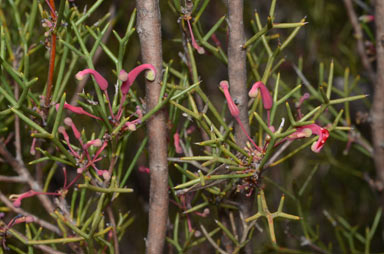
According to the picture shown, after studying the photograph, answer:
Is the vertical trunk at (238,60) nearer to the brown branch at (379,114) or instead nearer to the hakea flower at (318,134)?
the hakea flower at (318,134)

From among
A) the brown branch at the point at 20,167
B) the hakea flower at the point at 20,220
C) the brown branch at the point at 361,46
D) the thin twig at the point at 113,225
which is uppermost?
the brown branch at the point at 361,46

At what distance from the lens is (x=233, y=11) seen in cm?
53

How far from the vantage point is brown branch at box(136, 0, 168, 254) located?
19.6 inches

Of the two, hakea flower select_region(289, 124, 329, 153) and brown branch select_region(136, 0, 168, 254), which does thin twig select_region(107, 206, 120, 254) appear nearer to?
brown branch select_region(136, 0, 168, 254)

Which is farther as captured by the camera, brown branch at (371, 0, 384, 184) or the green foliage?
brown branch at (371, 0, 384, 184)

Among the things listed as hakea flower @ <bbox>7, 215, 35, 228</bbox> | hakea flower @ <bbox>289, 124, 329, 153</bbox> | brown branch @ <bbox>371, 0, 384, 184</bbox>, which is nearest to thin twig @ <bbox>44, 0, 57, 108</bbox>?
hakea flower @ <bbox>7, 215, 35, 228</bbox>

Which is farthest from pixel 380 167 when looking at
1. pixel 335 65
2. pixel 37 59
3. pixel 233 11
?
pixel 37 59

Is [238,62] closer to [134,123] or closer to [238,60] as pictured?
[238,60]

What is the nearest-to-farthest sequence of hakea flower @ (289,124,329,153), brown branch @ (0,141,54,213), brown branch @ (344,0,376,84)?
1. hakea flower @ (289,124,329,153)
2. brown branch @ (0,141,54,213)
3. brown branch @ (344,0,376,84)

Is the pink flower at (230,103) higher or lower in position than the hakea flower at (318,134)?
higher

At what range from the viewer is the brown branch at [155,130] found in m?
0.50

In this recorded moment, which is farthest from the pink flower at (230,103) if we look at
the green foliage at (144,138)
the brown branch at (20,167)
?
the brown branch at (20,167)

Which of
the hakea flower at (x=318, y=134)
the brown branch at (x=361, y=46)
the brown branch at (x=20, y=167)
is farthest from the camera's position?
the brown branch at (x=361, y=46)

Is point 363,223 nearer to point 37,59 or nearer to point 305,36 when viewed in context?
point 305,36
